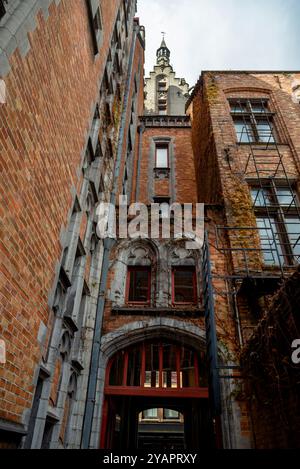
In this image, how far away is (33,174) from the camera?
3627mm

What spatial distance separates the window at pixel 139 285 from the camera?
8.32 m

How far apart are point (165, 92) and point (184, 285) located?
1126 inches

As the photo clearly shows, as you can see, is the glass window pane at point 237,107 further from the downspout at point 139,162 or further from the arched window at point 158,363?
the arched window at point 158,363

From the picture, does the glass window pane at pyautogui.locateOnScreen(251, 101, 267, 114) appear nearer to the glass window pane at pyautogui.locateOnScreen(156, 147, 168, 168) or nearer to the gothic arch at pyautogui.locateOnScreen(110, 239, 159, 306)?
the glass window pane at pyautogui.locateOnScreen(156, 147, 168, 168)

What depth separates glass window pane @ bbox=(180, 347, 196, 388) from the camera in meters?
7.15

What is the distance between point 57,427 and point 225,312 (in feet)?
13.9

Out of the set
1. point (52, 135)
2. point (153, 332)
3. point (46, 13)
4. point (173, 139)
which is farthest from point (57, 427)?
point (173, 139)

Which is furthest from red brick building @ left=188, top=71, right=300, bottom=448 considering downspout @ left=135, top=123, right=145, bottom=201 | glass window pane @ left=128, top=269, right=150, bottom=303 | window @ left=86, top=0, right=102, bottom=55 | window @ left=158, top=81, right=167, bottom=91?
window @ left=158, top=81, right=167, bottom=91

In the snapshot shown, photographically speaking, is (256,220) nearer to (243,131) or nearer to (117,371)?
(243,131)

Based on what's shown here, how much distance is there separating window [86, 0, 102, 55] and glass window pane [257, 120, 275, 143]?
21.7ft

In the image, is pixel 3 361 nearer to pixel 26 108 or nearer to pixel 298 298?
pixel 26 108

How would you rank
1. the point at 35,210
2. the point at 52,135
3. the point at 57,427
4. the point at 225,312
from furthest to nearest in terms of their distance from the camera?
the point at 225,312, the point at 57,427, the point at 52,135, the point at 35,210

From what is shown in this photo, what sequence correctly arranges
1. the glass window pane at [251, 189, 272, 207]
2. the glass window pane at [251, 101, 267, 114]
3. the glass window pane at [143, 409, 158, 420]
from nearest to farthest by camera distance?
the glass window pane at [251, 189, 272, 207], the glass window pane at [251, 101, 267, 114], the glass window pane at [143, 409, 158, 420]

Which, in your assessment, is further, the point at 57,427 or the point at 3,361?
the point at 57,427
